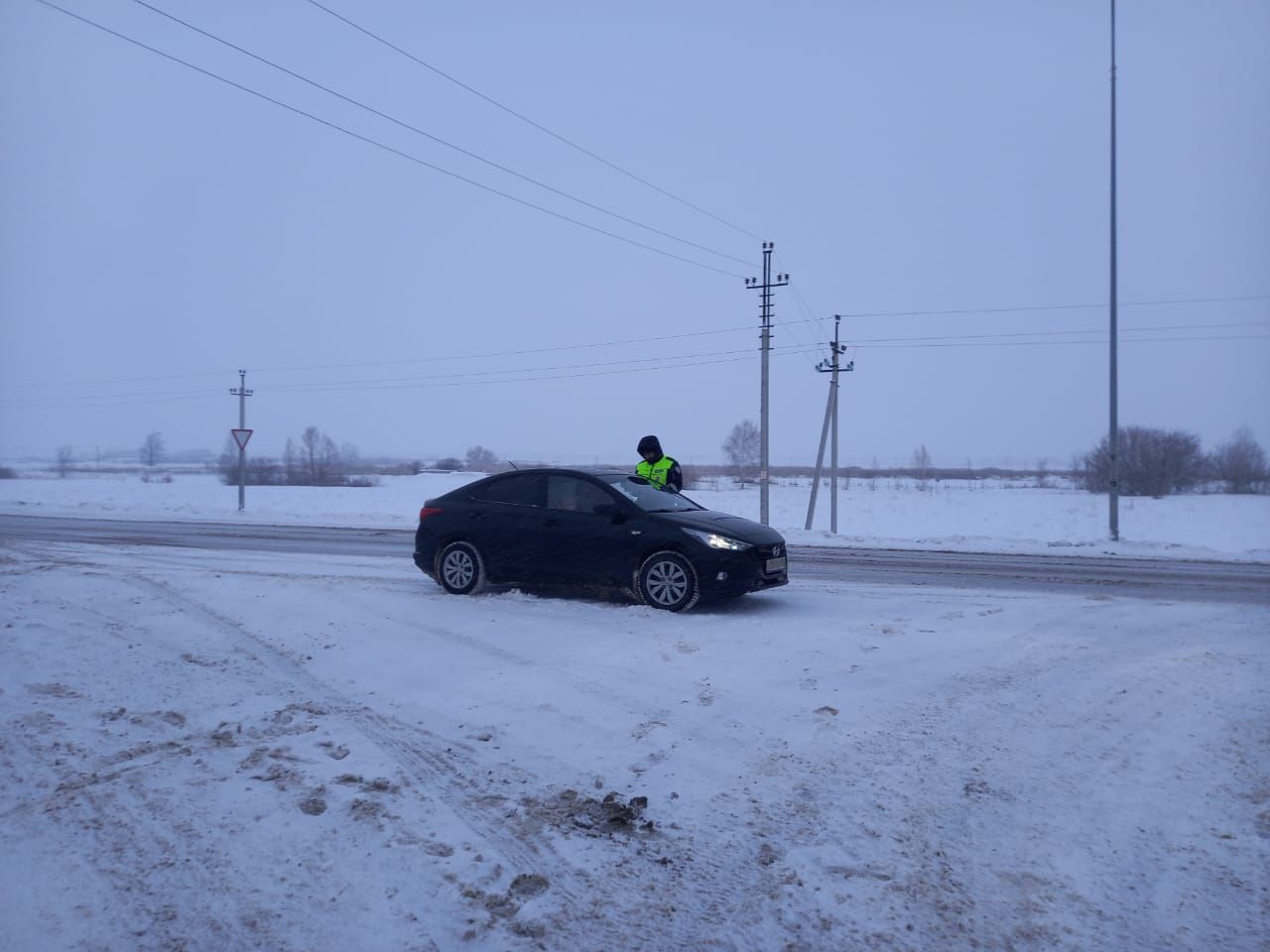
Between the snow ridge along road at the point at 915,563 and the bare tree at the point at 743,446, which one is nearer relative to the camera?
the snow ridge along road at the point at 915,563

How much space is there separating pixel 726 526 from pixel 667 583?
869 mm

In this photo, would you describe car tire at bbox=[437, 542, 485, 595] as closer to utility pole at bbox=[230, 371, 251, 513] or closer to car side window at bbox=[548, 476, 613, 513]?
car side window at bbox=[548, 476, 613, 513]

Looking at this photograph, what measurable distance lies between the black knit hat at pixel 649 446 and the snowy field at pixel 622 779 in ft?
9.63

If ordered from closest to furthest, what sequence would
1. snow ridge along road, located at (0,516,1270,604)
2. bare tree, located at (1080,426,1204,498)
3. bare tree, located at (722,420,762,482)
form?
snow ridge along road, located at (0,516,1270,604), bare tree, located at (1080,426,1204,498), bare tree, located at (722,420,762,482)

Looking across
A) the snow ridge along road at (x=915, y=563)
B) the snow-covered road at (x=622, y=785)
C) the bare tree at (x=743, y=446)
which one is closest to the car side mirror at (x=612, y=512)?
the snow-covered road at (x=622, y=785)

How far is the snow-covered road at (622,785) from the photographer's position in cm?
298

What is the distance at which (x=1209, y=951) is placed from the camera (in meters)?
2.81

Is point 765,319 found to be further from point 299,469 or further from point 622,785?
point 299,469

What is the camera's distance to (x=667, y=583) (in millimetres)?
8289

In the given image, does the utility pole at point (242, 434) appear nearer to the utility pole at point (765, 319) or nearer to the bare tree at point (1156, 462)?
the utility pole at point (765, 319)

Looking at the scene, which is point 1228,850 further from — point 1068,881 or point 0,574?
point 0,574

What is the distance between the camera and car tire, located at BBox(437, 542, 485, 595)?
29.9ft

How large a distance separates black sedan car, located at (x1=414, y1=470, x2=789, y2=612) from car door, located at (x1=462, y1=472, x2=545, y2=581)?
1cm

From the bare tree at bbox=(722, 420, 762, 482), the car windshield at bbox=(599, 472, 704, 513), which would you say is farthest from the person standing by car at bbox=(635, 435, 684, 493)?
the bare tree at bbox=(722, 420, 762, 482)
